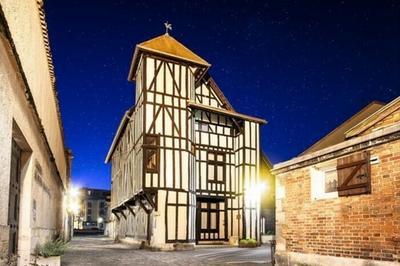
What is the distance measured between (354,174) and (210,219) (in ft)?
52.5

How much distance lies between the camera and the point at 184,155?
21.1 metres

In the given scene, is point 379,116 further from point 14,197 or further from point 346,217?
point 14,197

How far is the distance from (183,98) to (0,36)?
17.6m

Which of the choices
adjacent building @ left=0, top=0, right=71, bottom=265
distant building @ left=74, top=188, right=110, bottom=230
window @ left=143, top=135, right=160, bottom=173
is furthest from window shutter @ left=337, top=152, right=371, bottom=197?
distant building @ left=74, top=188, right=110, bottom=230

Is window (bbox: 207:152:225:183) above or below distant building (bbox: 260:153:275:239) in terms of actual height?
above

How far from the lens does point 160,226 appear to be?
65.4 feet

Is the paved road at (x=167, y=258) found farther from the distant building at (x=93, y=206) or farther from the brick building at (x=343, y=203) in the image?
the distant building at (x=93, y=206)

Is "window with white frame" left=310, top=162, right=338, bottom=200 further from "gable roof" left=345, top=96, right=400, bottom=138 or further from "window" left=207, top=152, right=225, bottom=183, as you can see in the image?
"window" left=207, top=152, right=225, bottom=183

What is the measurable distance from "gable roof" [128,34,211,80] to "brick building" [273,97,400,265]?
12.5 metres

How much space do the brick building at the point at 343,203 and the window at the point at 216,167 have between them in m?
12.5

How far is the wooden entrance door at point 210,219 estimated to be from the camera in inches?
907

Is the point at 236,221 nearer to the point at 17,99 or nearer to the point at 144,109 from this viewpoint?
the point at 144,109

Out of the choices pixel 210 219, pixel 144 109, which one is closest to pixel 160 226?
pixel 210 219

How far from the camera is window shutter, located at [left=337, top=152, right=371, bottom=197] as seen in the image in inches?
307
